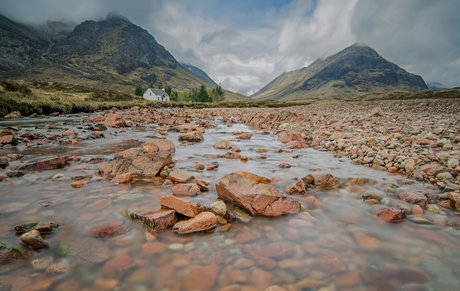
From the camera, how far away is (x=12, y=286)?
196cm

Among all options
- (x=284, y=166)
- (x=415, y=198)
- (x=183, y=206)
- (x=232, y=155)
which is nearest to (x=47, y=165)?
(x=183, y=206)

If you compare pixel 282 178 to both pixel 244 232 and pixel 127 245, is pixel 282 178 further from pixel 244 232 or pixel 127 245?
pixel 127 245

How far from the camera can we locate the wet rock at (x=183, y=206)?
128 inches

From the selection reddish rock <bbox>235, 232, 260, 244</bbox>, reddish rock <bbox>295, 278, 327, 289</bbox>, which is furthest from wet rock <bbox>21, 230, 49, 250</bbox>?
reddish rock <bbox>295, 278, 327, 289</bbox>

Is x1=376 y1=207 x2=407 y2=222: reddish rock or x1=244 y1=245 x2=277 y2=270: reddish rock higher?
x1=376 y1=207 x2=407 y2=222: reddish rock

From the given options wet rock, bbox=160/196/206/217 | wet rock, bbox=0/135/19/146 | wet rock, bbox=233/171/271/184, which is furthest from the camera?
wet rock, bbox=0/135/19/146

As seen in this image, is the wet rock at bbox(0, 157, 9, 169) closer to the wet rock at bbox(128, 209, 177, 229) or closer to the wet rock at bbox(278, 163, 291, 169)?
the wet rock at bbox(128, 209, 177, 229)

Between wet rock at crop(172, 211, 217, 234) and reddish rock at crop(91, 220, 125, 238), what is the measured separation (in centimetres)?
79

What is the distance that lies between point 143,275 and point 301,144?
332 inches

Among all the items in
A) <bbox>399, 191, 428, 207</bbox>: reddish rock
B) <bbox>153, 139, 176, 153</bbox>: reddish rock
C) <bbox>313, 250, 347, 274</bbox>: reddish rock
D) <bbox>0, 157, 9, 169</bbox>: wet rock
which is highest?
<bbox>153, 139, 176, 153</bbox>: reddish rock

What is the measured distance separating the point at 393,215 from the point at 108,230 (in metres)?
4.54

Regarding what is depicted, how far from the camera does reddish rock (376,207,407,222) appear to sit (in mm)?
3393

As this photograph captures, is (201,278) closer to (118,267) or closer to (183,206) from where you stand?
(118,267)

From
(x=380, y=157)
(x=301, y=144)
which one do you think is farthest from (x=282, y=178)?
(x=301, y=144)
